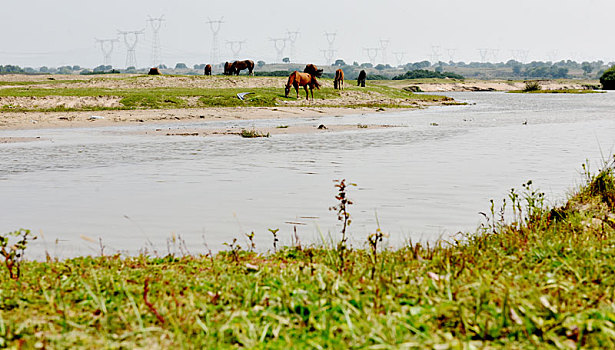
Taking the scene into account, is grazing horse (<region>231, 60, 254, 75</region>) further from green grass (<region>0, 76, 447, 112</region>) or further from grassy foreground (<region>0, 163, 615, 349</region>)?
grassy foreground (<region>0, 163, 615, 349</region>)

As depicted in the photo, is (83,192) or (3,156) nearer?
(83,192)

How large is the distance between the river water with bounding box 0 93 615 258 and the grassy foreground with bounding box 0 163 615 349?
2.50 ft

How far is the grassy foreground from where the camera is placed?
4.20 meters

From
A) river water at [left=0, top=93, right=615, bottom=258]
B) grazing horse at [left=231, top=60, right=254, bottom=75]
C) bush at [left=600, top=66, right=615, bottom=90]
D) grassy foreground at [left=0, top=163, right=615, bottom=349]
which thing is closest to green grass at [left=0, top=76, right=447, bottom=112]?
river water at [left=0, top=93, right=615, bottom=258]

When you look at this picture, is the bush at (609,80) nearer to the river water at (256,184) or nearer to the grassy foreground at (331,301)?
the river water at (256,184)

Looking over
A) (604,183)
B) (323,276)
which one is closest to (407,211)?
(604,183)

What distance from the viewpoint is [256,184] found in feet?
45.2

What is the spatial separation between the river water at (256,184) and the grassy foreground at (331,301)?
76 cm

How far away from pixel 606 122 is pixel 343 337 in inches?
1409

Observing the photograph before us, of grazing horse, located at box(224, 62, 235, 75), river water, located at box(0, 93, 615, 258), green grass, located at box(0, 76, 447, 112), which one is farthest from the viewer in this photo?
grazing horse, located at box(224, 62, 235, 75)

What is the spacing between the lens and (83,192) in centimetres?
1280

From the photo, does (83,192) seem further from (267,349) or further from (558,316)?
(558,316)

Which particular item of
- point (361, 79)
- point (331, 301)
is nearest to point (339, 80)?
point (361, 79)

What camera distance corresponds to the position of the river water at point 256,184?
9.23 metres
